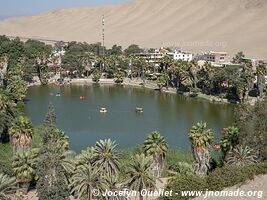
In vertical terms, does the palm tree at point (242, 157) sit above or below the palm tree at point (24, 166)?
above

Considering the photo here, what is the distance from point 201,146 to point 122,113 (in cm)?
3302

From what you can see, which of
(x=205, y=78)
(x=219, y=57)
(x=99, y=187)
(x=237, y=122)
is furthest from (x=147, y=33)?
(x=99, y=187)

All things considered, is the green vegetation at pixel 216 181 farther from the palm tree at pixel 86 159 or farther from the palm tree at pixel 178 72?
the palm tree at pixel 178 72

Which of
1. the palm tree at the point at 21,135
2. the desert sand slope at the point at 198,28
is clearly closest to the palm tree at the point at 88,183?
the palm tree at the point at 21,135

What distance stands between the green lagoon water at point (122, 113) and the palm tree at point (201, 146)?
40.9 ft

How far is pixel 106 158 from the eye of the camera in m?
31.2

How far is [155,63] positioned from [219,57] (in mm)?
14066

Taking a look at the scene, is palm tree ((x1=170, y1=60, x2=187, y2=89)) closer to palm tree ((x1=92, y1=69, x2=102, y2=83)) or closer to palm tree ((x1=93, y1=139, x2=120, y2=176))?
palm tree ((x1=92, y1=69, x2=102, y2=83))

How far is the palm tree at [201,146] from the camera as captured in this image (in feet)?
120

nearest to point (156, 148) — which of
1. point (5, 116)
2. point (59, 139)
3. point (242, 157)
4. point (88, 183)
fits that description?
point (242, 157)

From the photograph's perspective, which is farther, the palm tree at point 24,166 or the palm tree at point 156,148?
the palm tree at point 156,148

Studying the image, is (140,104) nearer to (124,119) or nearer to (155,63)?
(124,119)

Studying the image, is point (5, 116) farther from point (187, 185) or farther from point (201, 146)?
point (187, 185)

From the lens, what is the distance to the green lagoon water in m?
55.6
